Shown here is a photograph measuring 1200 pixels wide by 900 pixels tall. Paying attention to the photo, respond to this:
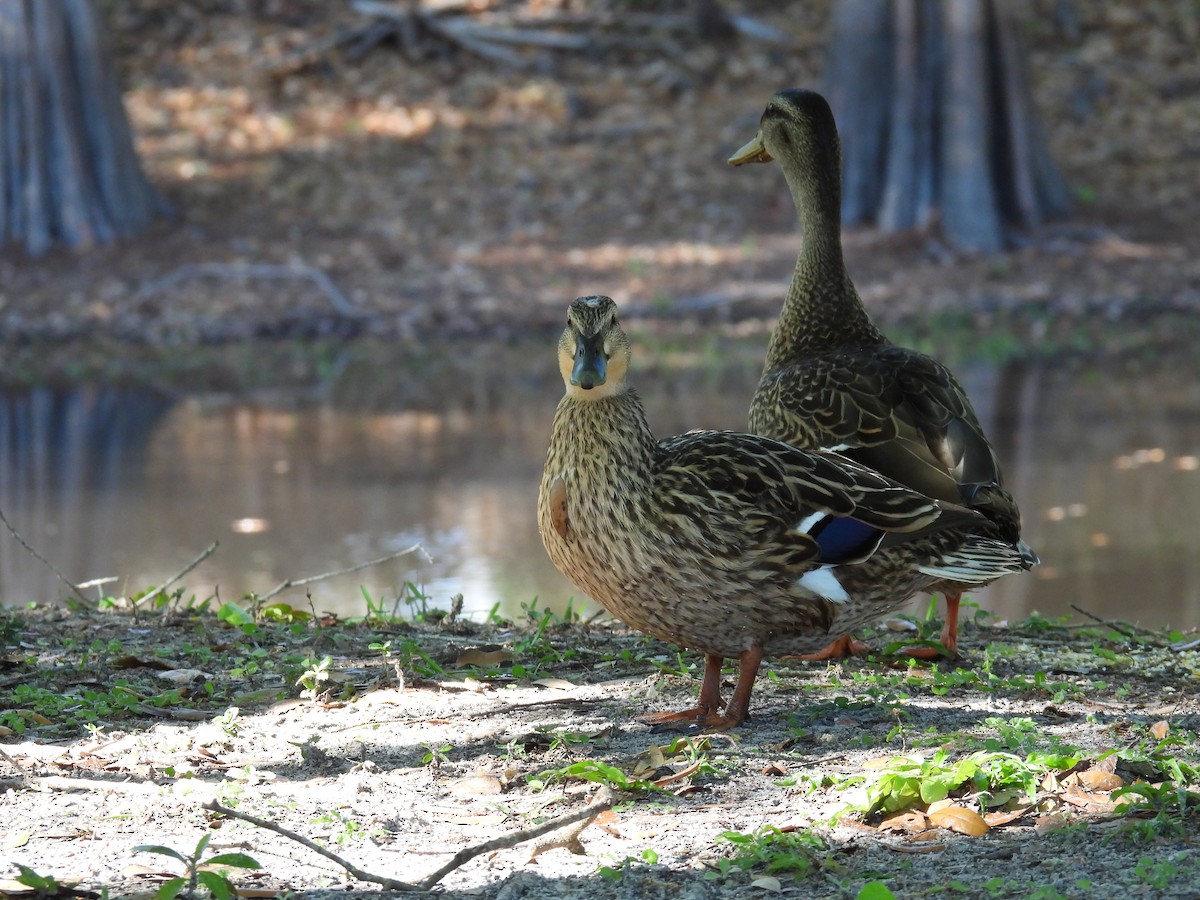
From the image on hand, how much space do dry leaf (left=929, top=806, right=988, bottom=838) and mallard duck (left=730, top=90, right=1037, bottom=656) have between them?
1.25m

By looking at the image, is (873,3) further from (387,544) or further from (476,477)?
(387,544)

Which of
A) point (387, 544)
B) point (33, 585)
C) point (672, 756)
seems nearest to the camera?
point (672, 756)

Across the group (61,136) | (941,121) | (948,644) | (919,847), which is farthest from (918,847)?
(61,136)

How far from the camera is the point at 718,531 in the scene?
4.34 m

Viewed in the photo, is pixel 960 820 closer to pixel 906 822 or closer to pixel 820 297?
pixel 906 822

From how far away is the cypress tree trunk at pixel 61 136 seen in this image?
17.2 meters

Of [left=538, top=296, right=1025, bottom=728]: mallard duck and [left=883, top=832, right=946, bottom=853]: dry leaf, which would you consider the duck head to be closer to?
[left=538, top=296, right=1025, bottom=728]: mallard duck

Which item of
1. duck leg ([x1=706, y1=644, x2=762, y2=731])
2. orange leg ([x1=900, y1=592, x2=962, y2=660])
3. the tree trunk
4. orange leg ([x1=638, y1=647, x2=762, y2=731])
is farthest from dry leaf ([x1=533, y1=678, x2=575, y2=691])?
the tree trunk

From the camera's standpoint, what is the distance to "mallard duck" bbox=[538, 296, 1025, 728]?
4.36 metres

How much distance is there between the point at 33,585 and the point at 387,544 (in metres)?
1.84

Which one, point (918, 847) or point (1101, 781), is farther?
point (1101, 781)

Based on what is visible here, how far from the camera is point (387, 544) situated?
868 centimetres

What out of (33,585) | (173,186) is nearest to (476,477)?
(33,585)

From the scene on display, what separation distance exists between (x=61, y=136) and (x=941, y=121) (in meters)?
9.62
